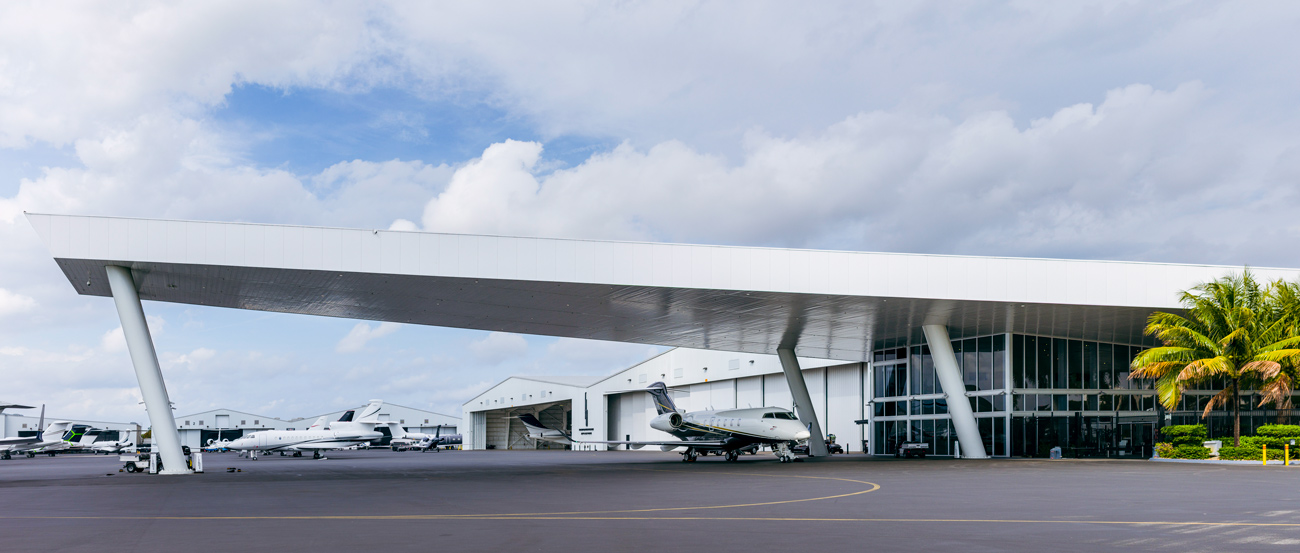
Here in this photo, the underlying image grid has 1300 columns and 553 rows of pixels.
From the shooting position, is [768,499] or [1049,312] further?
[1049,312]

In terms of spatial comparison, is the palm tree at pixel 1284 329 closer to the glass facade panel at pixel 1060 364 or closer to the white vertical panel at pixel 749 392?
the glass facade panel at pixel 1060 364

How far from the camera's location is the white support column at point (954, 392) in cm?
3804

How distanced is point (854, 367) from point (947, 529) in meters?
46.9

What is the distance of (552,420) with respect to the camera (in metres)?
102

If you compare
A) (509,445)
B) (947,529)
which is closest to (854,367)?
(947,529)

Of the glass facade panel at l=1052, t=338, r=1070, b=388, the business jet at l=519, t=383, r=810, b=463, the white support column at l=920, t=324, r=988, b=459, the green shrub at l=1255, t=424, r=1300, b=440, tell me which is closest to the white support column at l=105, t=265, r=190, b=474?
the business jet at l=519, t=383, r=810, b=463

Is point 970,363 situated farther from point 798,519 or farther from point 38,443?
point 38,443

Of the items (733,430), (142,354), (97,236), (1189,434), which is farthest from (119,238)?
(1189,434)

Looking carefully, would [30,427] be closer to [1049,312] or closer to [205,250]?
[205,250]

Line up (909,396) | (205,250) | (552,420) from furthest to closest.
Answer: (552,420)
(909,396)
(205,250)

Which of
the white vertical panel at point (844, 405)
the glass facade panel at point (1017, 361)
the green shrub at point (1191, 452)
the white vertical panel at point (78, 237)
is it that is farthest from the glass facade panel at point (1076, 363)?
the white vertical panel at point (78, 237)

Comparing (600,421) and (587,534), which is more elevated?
(587,534)

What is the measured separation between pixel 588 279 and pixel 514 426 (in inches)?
3211

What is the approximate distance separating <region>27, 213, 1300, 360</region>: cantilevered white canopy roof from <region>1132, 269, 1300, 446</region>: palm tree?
2.65 ft
